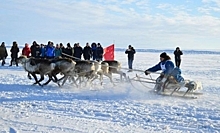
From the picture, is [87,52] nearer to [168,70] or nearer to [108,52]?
[108,52]

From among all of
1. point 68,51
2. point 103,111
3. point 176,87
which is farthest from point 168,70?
point 68,51

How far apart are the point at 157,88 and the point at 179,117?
3165 mm

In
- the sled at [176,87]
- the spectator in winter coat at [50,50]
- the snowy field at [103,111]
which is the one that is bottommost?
the snowy field at [103,111]

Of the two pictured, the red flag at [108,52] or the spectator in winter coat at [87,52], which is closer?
the spectator in winter coat at [87,52]

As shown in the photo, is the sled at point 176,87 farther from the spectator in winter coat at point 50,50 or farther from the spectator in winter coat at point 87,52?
the spectator in winter coat at point 87,52

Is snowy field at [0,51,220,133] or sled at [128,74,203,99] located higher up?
sled at [128,74,203,99]

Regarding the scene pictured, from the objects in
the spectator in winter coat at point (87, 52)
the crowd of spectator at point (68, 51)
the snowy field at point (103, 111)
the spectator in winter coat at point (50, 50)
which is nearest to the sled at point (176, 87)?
the snowy field at point (103, 111)

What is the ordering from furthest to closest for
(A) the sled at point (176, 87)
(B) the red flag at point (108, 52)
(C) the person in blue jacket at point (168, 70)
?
(B) the red flag at point (108, 52), (C) the person in blue jacket at point (168, 70), (A) the sled at point (176, 87)

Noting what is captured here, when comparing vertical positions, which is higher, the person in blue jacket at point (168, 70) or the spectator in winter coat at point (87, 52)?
the spectator in winter coat at point (87, 52)

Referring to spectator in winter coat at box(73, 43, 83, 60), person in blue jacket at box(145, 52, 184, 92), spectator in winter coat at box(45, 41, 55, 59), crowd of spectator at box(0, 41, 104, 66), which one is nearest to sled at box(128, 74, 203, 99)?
person in blue jacket at box(145, 52, 184, 92)

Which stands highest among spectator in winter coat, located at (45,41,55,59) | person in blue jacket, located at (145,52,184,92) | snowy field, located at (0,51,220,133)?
spectator in winter coat, located at (45,41,55,59)

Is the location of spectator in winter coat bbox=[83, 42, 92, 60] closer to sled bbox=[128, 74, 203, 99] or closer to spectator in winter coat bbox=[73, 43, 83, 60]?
spectator in winter coat bbox=[73, 43, 83, 60]

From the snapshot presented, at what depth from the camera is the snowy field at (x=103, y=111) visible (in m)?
6.44

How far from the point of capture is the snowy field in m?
6.44
